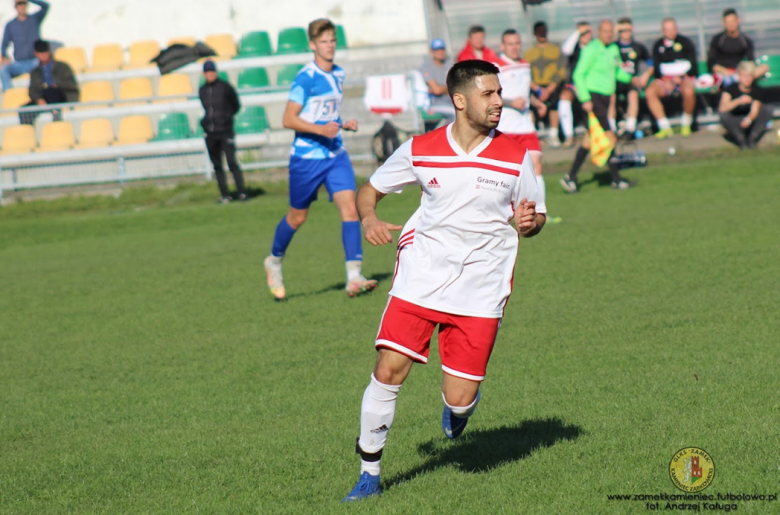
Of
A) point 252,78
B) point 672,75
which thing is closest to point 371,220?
point 672,75

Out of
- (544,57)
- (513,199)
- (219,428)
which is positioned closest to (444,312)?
(513,199)

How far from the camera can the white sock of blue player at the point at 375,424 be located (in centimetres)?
445

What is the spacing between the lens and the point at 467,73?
4.54 meters

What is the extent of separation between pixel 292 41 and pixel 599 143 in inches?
431

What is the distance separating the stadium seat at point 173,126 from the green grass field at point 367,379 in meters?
7.41

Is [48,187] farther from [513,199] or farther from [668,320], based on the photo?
[513,199]

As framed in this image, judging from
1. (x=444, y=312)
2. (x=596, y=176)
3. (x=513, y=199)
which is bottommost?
(x=596, y=176)

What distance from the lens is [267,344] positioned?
7.91m

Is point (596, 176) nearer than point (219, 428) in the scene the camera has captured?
No

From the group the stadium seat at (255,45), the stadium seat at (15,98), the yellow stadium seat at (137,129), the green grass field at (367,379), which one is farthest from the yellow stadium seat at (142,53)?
the green grass field at (367,379)

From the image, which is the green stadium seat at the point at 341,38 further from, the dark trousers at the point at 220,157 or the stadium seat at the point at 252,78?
the dark trousers at the point at 220,157

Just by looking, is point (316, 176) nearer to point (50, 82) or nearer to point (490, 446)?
point (490, 446)

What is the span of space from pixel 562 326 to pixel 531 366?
1179 millimetres

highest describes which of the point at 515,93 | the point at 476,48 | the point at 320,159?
the point at 476,48
